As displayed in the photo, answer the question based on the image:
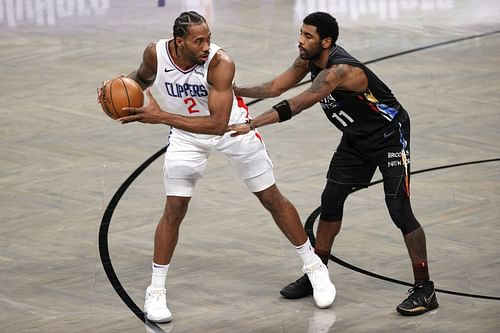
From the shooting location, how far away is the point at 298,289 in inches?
266

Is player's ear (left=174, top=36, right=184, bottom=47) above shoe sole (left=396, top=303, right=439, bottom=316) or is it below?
above

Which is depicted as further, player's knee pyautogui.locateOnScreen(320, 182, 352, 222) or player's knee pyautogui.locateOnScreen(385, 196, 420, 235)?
player's knee pyautogui.locateOnScreen(320, 182, 352, 222)

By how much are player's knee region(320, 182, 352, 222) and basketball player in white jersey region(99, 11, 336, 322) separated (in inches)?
9.0

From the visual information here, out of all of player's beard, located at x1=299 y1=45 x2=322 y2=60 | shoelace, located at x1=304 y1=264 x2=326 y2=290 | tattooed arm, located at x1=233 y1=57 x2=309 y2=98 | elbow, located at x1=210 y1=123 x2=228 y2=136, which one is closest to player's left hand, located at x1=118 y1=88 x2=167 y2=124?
elbow, located at x1=210 y1=123 x2=228 y2=136

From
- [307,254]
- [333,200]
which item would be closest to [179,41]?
[333,200]

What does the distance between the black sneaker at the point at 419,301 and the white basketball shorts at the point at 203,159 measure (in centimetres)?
105

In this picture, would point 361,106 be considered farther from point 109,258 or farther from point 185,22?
point 109,258

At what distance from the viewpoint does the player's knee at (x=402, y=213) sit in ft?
21.3

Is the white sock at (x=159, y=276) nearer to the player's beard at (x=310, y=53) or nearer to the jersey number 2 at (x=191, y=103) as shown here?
the jersey number 2 at (x=191, y=103)

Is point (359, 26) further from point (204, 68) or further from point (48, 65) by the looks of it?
point (204, 68)

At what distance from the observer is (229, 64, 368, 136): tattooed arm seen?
6199 millimetres

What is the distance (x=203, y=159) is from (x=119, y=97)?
0.69 meters

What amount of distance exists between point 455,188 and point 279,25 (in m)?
4.52

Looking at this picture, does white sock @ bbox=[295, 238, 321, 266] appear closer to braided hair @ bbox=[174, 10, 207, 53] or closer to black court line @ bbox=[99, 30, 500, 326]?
black court line @ bbox=[99, 30, 500, 326]
